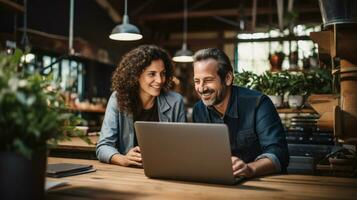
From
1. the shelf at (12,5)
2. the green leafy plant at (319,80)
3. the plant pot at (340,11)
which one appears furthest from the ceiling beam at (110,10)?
the plant pot at (340,11)

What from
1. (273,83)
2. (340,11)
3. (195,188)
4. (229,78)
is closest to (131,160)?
(195,188)

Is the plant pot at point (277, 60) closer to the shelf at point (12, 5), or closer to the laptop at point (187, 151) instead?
the shelf at point (12, 5)

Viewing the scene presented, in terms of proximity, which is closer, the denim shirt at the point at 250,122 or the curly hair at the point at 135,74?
the denim shirt at the point at 250,122

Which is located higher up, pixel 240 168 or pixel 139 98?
pixel 139 98

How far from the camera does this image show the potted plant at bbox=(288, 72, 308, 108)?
346 centimetres

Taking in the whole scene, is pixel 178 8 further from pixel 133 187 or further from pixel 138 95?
pixel 133 187

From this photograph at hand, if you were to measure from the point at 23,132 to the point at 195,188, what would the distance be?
62 centimetres

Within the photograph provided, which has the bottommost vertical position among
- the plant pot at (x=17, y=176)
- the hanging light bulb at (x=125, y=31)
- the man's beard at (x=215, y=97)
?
the plant pot at (x=17, y=176)

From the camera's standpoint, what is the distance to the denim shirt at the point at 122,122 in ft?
7.70

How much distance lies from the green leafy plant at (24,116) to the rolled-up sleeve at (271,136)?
1.06 m

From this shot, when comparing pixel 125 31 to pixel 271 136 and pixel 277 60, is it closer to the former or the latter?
pixel 277 60

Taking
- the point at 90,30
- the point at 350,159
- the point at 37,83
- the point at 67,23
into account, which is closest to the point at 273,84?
the point at 350,159

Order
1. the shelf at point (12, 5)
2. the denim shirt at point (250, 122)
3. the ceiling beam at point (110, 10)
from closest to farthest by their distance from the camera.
Answer: the denim shirt at point (250, 122), the shelf at point (12, 5), the ceiling beam at point (110, 10)

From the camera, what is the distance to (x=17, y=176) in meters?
1.10
